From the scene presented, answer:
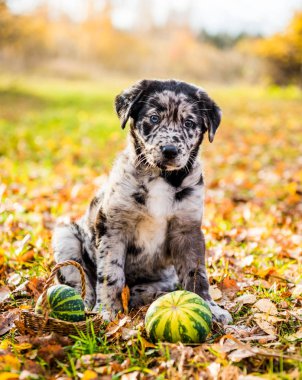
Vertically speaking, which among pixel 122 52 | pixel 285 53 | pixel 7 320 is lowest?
pixel 7 320

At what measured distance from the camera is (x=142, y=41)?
68.4 meters

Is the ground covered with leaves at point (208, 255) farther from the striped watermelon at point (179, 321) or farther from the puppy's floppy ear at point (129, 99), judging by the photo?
the puppy's floppy ear at point (129, 99)

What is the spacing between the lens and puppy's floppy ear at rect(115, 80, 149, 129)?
430 centimetres

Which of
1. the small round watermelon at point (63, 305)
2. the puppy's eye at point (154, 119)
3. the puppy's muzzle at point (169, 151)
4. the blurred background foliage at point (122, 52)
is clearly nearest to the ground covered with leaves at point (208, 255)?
the small round watermelon at point (63, 305)

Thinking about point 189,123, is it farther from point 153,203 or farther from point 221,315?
point 221,315

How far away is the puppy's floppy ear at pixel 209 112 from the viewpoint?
14.4ft

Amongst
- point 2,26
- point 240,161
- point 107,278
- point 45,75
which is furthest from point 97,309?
point 45,75

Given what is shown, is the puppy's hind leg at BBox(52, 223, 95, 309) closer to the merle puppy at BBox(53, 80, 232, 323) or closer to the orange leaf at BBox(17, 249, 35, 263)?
the merle puppy at BBox(53, 80, 232, 323)

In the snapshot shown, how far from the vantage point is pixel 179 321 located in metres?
3.31

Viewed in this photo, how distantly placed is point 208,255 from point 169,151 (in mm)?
1820

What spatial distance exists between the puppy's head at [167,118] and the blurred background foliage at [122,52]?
14465 millimetres

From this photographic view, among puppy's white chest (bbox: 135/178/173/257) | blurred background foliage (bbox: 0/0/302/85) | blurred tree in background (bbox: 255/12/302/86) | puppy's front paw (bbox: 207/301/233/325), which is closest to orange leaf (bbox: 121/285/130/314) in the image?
puppy's white chest (bbox: 135/178/173/257)

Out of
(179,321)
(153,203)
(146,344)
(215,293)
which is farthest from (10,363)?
(215,293)

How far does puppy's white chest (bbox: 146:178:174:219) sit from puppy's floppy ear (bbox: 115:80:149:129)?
0.62 meters
